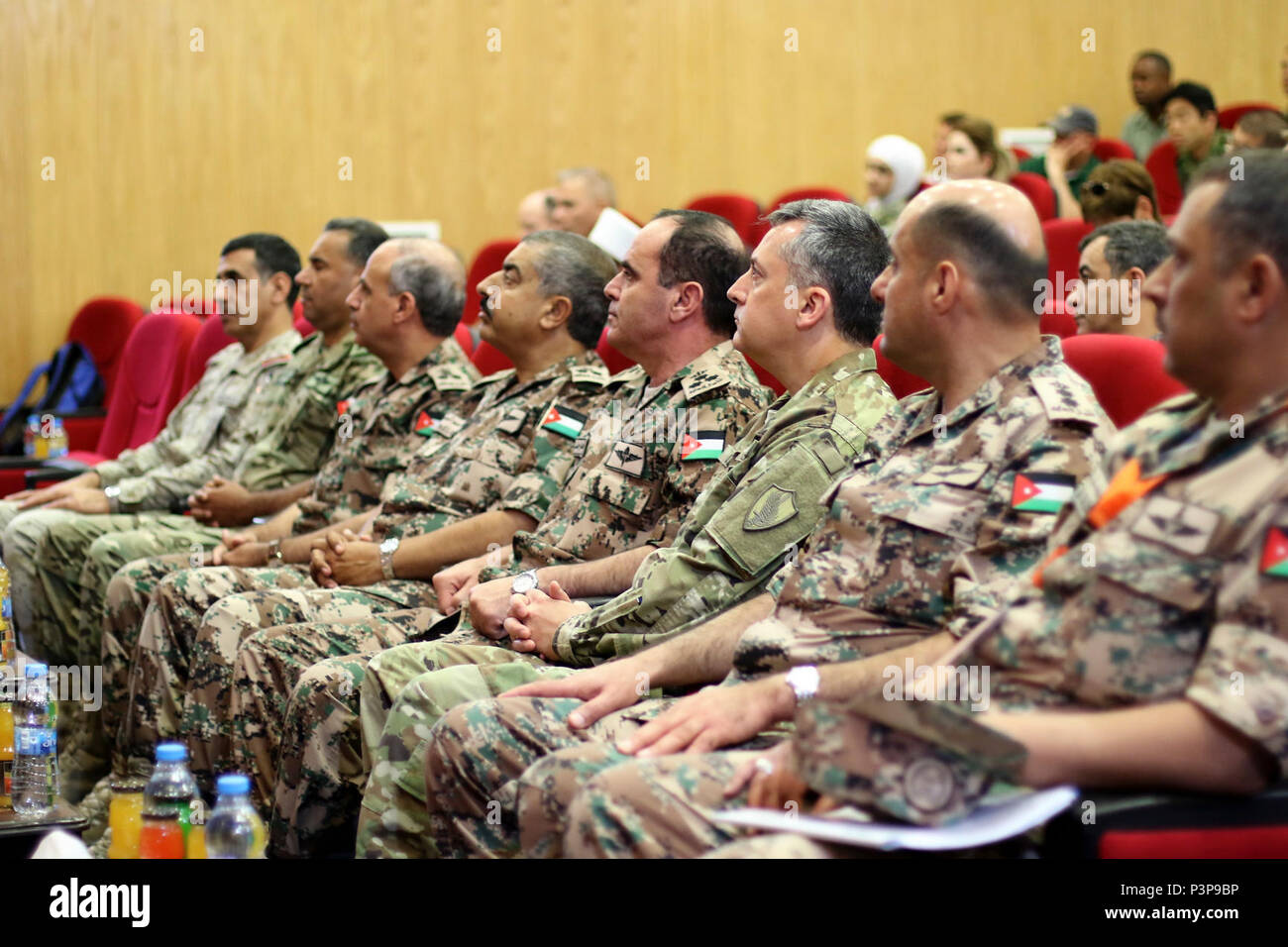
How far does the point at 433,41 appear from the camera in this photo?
20.4 ft

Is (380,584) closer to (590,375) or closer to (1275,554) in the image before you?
(590,375)

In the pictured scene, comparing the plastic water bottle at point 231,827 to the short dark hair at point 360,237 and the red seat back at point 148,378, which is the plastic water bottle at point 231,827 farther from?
the red seat back at point 148,378

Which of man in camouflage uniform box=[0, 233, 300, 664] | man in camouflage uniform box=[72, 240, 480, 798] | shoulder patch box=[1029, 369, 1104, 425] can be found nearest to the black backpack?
man in camouflage uniform box=[0, 233, 300, 664]

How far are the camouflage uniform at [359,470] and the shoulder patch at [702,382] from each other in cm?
89

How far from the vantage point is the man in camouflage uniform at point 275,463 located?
3539 mm

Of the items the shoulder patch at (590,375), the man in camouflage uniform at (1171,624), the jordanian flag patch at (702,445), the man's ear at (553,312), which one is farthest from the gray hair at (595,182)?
the man in camouflage uniform at (1171,624)

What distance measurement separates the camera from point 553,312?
115 inches

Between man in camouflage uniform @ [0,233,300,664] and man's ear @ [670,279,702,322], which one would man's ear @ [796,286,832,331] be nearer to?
man's ear @ [670,279,702,322]

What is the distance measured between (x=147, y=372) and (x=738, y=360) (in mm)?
2990

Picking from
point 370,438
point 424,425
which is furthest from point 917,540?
Answer: point 370,438

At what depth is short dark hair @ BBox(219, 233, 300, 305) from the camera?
4.25 meters

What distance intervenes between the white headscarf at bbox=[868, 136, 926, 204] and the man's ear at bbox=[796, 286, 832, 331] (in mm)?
3449
